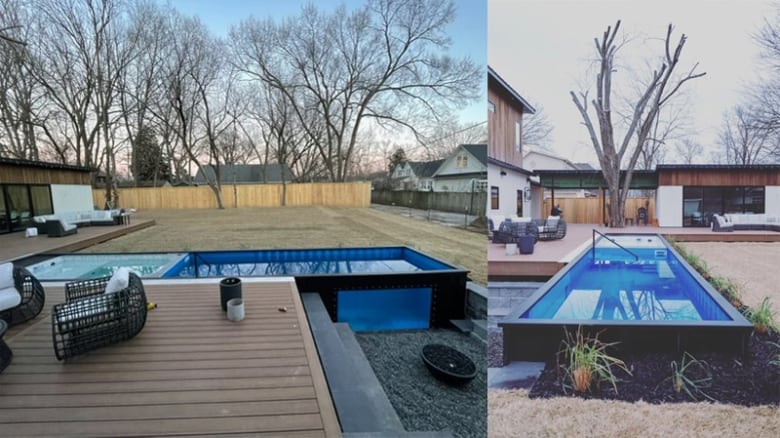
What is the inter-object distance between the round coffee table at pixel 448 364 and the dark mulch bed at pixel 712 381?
3.98 ft

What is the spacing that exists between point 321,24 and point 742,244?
582 cm

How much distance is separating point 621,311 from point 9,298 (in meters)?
3.42

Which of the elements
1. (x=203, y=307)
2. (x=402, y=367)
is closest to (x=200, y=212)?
(x=203, y=307)

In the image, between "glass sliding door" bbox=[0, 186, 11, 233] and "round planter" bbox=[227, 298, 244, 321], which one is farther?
"glass sliding door" bbox=[0, 186, 11, 233]

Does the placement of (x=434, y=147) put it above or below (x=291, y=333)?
above

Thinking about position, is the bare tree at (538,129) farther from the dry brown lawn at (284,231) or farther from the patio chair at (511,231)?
the dry brown lawn at (284,231)

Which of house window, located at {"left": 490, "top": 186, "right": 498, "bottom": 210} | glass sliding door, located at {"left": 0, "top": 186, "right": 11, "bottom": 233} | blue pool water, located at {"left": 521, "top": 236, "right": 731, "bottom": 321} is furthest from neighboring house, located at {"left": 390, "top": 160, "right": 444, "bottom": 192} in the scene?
glass sliding door, located at {"left": 0, "top": 186, "right": 11, "bottom": 233}

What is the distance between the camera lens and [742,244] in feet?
6.39

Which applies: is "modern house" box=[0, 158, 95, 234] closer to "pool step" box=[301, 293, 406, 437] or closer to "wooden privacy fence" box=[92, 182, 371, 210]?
"wooden privacy fence" box=[92, 182, 371, 210]

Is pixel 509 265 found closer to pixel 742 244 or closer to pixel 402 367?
pixel 742 244

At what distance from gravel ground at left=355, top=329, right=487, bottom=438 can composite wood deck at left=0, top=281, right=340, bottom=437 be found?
104 cm

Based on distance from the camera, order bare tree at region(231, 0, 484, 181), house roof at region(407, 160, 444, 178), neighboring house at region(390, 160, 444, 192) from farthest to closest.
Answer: neighboring house at region(390, 160, 444, 192) < house roof at region(407, 160, 444, 178) < bare tree at region(231, 0, 484, 181)

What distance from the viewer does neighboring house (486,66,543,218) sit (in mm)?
1902

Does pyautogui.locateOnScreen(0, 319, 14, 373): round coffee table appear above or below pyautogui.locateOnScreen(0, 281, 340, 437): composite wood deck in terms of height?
above
